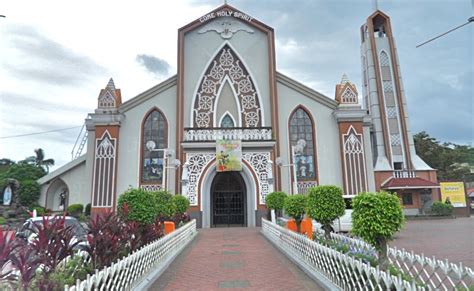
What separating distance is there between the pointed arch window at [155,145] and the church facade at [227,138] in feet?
0.22

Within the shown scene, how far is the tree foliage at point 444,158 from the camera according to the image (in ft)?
123

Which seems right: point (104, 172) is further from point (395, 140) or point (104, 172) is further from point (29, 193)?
point (395, 140)

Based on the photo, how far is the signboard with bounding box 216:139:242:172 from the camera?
1862 centimetres

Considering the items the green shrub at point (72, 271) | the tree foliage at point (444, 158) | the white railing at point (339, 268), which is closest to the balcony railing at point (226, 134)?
the white railing at point (339, 268)

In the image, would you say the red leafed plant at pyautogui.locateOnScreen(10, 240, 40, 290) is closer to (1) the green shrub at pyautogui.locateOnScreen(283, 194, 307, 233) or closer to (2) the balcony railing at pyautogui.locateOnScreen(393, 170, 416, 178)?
(1) the green shrub at pyautogui.locateOnScreen(283, 194, 307, 233)

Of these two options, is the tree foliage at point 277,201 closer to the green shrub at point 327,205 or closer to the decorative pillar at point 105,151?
the green shrub at point 327,205

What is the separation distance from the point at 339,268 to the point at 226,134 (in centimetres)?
1478

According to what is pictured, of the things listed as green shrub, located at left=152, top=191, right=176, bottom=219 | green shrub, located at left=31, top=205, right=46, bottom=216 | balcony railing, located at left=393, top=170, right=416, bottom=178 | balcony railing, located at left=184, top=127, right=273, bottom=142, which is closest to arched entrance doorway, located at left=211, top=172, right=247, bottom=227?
balcony railing, located at left=184, top=127, right=273, bottom=142

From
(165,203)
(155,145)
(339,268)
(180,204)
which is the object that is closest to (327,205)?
(339,268)

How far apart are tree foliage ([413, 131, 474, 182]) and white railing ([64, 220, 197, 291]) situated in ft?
127

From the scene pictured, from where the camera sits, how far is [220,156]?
736 inches

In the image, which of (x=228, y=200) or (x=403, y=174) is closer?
(x=228, y=200)

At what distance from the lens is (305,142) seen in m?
21.2

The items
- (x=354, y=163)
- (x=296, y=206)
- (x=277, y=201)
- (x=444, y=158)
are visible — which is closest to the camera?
(x=296, y=206)
